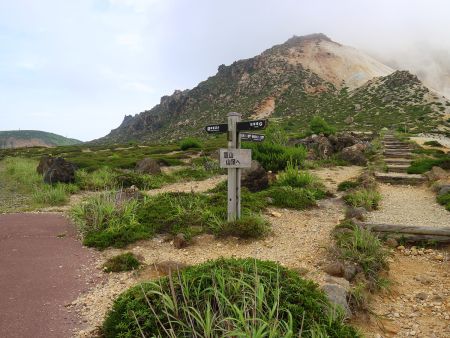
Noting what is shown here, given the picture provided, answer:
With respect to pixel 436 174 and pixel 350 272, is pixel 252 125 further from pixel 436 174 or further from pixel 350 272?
pixel 436 174

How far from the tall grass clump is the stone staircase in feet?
31.3

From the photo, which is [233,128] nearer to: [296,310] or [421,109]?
[296,310]

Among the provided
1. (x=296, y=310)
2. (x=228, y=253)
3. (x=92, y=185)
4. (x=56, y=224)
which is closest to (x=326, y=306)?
(x=296, y=310)

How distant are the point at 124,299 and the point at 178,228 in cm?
390

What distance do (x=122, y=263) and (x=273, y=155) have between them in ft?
34.4

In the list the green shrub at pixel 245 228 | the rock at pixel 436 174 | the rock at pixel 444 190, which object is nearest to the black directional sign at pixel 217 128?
the green shrub at pixel 245 228

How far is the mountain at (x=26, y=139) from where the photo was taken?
504 feet

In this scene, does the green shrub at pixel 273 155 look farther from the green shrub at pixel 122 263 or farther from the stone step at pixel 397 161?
the green shrub at pixel 122 263

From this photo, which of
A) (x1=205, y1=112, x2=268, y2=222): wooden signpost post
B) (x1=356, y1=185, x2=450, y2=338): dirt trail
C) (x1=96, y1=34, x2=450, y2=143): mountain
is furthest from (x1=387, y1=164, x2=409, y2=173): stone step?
(x1=96, y1=34, x2=450, y2=143): mountain

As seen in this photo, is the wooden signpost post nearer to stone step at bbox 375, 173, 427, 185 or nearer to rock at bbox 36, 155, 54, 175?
stone step at bbox 375, 173, 427, 185

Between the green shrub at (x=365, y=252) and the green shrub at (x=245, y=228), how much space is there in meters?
1.56

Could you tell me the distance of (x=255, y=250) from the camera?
21.6ft

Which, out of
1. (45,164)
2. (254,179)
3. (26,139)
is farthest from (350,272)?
(26,139)

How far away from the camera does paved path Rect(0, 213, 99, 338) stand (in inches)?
159
